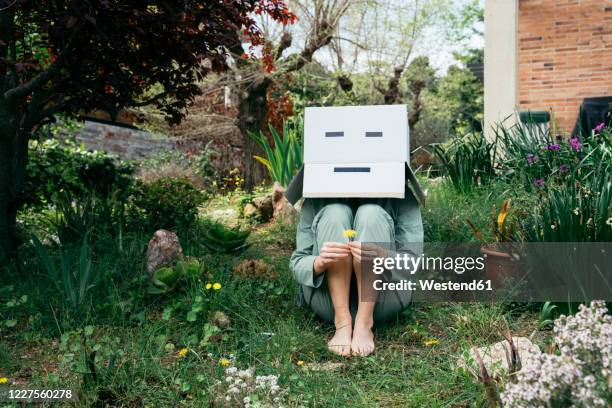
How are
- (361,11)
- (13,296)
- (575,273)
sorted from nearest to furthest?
(575,273), (13,296), (361,11)

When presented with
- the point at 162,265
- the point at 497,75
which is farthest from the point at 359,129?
the point at 497,75

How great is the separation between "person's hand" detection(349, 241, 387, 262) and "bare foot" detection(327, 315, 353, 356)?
0.30m

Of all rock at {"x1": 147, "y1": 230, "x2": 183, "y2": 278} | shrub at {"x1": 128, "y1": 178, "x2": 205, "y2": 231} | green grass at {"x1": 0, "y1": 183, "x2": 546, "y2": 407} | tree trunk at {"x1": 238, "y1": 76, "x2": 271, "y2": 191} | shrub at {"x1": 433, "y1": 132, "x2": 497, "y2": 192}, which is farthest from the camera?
tree trunk at {"x1": 238, "y1": 76, "x2": 271, "y2": 191}

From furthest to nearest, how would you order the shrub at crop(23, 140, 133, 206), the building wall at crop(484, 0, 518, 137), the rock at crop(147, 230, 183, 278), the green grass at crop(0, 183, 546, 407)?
1. the building wall at crop(484, 0, 518, 137)
2. the shrub at crop(23, 140, 133, 206)
3. the rock at crop(147, 230, 183, 278)
4. the green grass at crop(0, 183, 546, 407)

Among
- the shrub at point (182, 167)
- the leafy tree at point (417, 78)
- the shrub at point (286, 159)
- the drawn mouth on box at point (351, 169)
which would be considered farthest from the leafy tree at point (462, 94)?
the drawn mouth on box at point (351, 169)

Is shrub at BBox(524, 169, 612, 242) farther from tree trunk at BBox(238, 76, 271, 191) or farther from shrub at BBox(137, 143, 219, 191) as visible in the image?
shrub at BBox(137, 143, 219, 191)

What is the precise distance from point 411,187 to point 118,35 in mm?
1891

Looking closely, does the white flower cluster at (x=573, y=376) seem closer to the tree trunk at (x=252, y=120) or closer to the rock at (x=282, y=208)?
the rock at (x=282, y=208)

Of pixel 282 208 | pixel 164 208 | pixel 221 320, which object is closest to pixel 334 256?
pixel 221 320

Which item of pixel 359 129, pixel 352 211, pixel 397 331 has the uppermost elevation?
pixel 359 129

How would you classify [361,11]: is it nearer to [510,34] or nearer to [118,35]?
[510,34]

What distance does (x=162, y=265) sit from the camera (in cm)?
347

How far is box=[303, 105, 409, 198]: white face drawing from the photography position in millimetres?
2768

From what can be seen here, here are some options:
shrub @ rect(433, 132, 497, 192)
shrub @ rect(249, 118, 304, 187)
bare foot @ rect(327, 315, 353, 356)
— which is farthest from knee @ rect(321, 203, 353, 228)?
shrub @ rect(249, 118, 304, 187)
